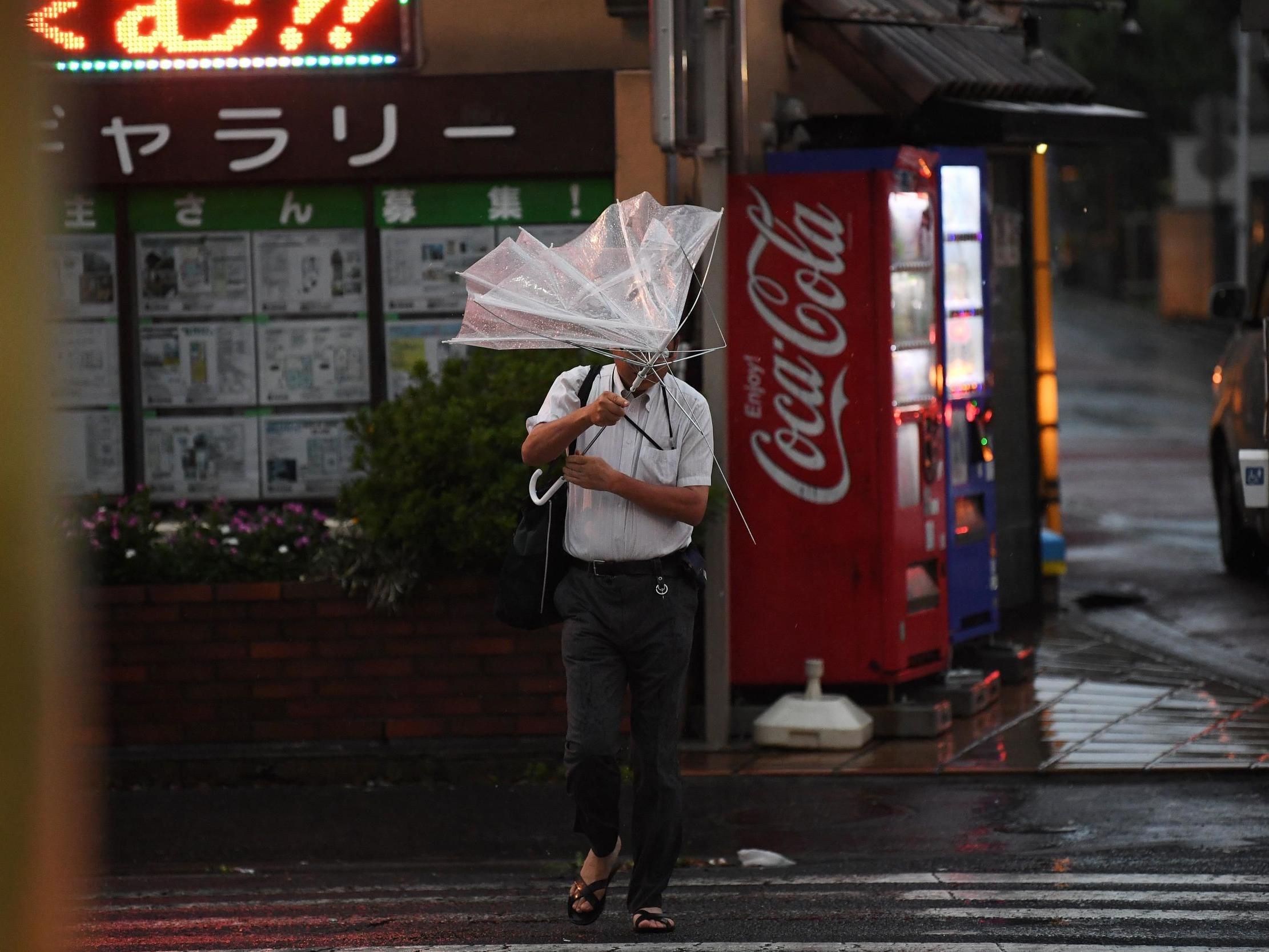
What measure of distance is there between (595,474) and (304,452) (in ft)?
15.5

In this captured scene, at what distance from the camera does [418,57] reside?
9234 millimetres

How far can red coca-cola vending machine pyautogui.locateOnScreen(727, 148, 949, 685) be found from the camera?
8.30 metres

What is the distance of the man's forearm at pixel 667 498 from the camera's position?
5.34m

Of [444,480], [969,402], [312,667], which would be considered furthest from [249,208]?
[969,402]

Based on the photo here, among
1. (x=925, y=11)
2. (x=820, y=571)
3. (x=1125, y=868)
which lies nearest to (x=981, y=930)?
(x=1125, y=868)

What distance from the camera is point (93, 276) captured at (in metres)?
9.71

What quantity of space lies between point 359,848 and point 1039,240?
6.13 meters

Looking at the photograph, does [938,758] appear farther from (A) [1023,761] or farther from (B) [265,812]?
(B) [265,812]

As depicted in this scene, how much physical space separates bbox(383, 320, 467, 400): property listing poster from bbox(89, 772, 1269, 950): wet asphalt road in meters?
2.53

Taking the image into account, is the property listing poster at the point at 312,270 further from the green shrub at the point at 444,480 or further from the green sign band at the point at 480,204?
the green shrub at the point at 444,480

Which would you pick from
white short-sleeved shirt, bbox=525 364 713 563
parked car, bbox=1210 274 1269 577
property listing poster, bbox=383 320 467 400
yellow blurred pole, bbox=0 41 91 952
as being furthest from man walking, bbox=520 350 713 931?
parked car, bbox=1210 274 1269 577

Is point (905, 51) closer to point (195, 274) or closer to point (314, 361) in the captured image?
point (314, 361)

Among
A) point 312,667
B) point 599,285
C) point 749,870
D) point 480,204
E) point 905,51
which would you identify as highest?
point 905,51

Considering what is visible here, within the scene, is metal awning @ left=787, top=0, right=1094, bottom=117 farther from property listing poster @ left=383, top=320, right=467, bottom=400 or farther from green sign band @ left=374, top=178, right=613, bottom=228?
property listing poster @ left=383, top=320, right=467, bottom=400
